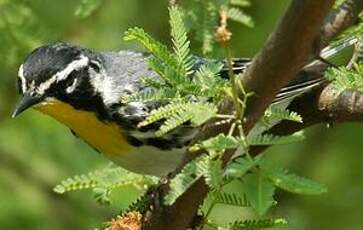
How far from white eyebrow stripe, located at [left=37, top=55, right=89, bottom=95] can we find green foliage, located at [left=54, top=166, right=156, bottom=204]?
38 cm

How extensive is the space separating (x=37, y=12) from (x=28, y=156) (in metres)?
1.16

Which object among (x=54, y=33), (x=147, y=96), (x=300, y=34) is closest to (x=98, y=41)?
(x=54, y=33)

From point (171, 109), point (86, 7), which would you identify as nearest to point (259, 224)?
point (171, 109)

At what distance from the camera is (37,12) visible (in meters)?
6.19

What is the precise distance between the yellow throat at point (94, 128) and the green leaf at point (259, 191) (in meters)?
1.55

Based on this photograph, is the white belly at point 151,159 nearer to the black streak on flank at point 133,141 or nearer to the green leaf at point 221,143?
the black streak on flank at point 133,141

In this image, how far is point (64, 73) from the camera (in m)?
4.43

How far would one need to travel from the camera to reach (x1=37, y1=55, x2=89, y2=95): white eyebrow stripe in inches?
168

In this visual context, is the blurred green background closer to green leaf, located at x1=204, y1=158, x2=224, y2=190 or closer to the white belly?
the white belly

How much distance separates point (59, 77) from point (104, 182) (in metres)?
0.46

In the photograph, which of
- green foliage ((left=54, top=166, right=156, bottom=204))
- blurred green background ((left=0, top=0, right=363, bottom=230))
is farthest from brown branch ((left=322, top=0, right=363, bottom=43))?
blurred green background ((left=0, top=0, right=363, bottom=230))

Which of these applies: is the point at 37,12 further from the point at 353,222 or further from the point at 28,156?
the point at 353,222

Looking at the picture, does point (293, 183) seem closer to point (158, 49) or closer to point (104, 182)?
point (158, 49)

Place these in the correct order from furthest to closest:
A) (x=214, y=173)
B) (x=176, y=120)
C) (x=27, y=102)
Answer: (x=27, y=102) < (x=176, y=120) < (x=214, y=173)
